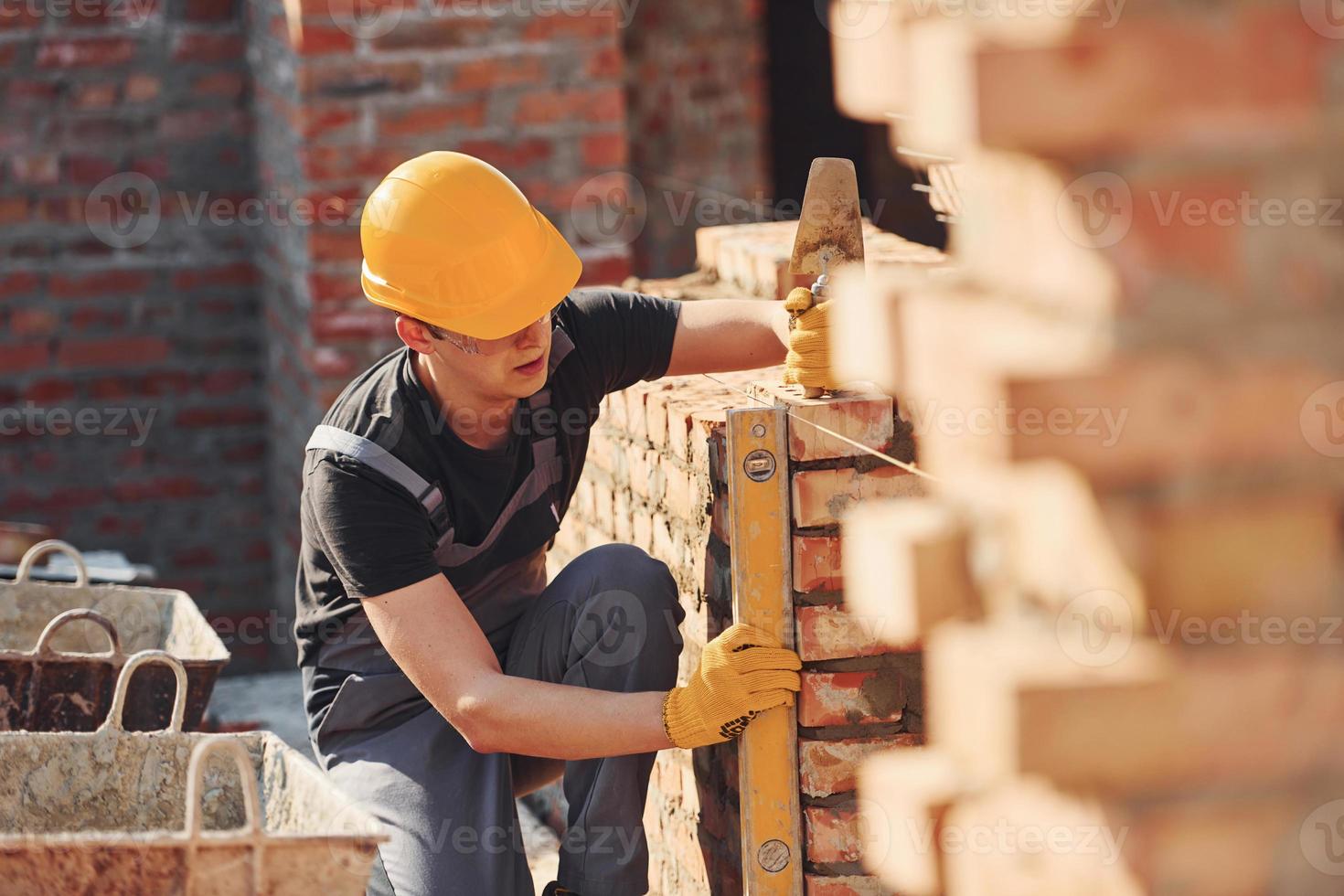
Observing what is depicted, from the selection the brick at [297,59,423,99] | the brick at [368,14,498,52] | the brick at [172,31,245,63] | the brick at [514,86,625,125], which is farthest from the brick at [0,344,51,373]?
the brick at [514,86,625,125]

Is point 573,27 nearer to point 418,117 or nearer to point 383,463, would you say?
point 418,117

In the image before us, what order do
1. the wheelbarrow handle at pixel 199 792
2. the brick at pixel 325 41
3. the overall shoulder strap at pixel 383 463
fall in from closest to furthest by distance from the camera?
the wheelbarrow handle at pixel 199 792, the overall shoulder strap at pixel 383 463, the brick at pixel 325 41

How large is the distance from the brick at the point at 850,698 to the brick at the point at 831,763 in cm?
3

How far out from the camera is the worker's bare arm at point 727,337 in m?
2.47

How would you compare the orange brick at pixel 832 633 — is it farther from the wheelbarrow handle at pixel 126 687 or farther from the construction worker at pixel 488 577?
the wheelbarrow handle at pixel 126 687

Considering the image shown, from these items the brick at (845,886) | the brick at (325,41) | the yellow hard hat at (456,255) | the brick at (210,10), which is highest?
the brick at (210,10)

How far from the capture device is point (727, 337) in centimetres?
251

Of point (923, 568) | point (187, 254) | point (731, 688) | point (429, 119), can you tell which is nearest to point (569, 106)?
point (429, 119)

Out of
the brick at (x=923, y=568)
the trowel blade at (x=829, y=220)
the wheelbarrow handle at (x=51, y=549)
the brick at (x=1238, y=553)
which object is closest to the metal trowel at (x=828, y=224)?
the trowel blade at (x=829, y=220)

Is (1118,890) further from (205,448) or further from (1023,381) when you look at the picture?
(205,448)

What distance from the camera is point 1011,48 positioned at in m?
0.71

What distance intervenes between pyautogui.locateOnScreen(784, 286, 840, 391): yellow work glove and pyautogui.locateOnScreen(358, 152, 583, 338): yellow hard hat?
0.38m

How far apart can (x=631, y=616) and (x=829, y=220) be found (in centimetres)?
66

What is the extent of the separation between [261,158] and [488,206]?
2.83 m
